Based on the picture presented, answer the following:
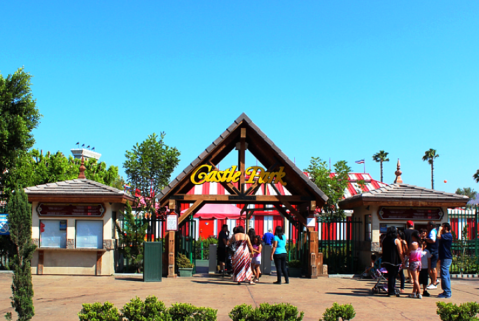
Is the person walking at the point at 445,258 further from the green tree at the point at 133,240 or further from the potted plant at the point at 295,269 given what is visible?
the green tree at the point at 133,240

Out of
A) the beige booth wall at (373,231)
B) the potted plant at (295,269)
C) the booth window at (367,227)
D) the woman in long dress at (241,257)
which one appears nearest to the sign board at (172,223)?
the woman in long dress at (241,257)

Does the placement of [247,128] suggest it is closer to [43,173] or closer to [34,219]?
[34,219]

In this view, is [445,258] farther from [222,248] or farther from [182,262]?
[182,262]

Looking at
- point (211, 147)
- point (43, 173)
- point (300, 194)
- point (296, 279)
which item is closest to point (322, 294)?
point (296, 279)

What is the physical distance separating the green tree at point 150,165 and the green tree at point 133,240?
6.49 meters

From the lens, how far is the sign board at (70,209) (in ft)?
50.1

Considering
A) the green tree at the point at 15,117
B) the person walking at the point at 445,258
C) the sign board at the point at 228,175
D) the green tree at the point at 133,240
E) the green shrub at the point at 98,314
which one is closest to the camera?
the green shrub at the point at 98,314

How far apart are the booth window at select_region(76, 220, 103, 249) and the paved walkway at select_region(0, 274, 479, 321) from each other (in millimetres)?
1045

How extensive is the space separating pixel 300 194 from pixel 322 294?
4.74 meters

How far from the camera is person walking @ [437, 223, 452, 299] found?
36.8ft

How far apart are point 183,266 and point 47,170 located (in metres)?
15.5

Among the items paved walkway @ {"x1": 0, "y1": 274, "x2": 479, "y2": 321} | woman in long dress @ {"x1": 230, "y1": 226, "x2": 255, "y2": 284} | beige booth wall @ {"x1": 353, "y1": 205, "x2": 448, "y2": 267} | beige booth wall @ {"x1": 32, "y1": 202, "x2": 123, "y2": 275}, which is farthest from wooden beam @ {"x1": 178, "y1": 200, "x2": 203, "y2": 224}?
beige booth wall @ {"x1": 353, "y1": 205, "x2": 448, "y2": 267}

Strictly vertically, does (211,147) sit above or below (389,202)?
above

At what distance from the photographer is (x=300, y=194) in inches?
619
